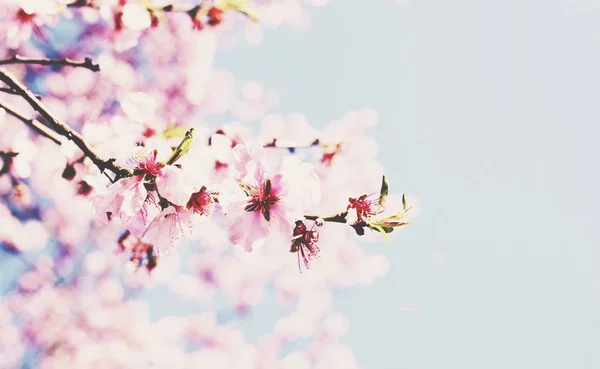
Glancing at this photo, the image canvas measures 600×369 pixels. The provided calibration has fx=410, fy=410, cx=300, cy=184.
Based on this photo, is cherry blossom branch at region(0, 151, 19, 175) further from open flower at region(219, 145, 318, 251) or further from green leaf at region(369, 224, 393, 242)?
green leaf at region(369, 224, 393, 242)

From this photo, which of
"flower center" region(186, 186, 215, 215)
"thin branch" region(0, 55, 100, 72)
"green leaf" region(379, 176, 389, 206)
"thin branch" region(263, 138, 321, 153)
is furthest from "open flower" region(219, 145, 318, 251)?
"thin branch" region(263, 138, 321, 153)

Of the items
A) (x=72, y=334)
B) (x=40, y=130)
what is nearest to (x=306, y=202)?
(x=40, y=130)

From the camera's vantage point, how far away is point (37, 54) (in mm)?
6113

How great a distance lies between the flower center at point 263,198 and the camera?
1.58 m

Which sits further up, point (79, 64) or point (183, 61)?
point (183, 61)

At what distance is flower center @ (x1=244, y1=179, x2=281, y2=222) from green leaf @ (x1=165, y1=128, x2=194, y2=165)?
30 centimetres

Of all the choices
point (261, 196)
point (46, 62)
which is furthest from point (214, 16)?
point (261, 196)

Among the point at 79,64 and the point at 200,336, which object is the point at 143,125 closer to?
the point at 79,64

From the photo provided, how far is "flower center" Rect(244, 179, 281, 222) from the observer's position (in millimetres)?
1575

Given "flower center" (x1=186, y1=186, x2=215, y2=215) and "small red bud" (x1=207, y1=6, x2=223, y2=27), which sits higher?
"small red bud" (x1=207, y1=6, x2=223, y2=27)

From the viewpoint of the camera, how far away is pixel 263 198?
5.21ft

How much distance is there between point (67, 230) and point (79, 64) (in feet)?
20.4

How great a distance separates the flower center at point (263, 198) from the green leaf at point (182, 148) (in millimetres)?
296

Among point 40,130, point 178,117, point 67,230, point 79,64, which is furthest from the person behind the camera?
point 67,230
